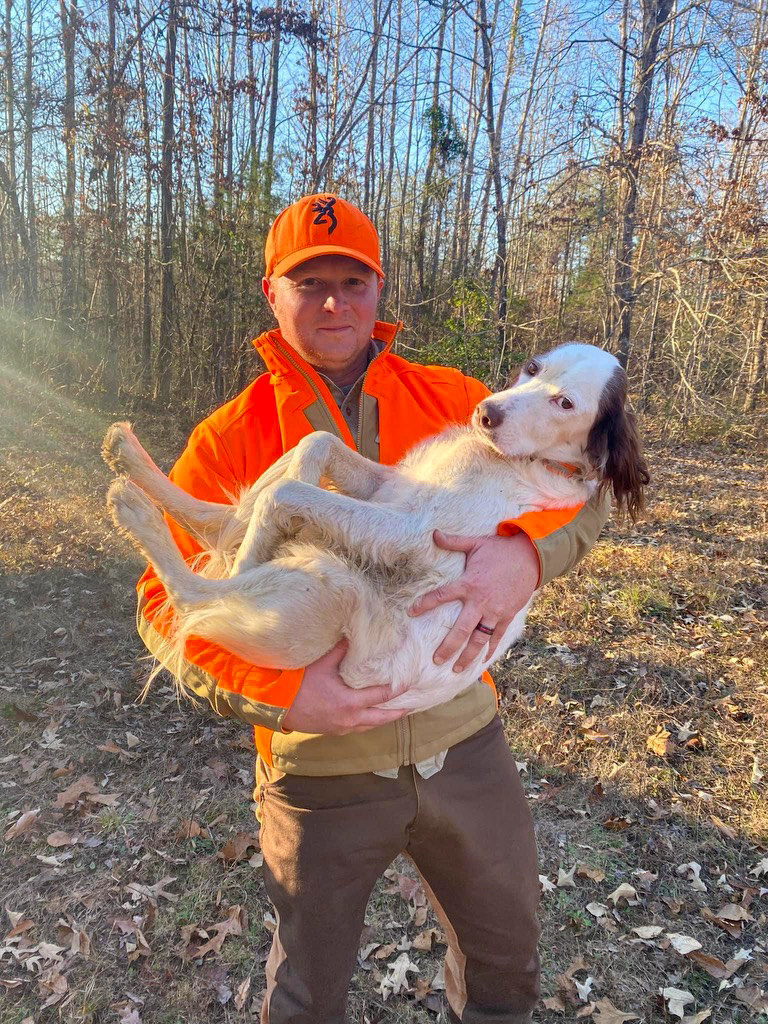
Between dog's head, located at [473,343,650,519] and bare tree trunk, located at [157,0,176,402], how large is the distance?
38.3ft

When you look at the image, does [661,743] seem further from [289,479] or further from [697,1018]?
[289,479]

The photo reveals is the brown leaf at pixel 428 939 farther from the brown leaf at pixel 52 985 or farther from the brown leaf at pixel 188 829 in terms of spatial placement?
Answer: the brown leaf at pixel 52 985

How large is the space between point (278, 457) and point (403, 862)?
2.78 meters

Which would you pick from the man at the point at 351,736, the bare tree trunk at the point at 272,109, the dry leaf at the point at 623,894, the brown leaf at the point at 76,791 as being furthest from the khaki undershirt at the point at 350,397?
the bare tree trunk at the point at 272,109

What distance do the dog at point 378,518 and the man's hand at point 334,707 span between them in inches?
1.6

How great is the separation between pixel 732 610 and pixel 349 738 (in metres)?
5.42

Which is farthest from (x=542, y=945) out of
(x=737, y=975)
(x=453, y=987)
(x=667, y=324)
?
(x=667, y=324)

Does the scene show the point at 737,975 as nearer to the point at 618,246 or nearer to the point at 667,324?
the point at 618,246

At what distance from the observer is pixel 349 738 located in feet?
6.56

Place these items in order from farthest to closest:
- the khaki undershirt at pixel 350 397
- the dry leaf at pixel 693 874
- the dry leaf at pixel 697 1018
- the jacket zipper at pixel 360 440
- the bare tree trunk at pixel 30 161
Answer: the bare tree trunk at pixel 30 161
the dry leaf at pixel 693 874
the dry leaf at pixel 697 1018
the khaki undershirt at pixel 350 397
the jacket zipper at pixel 360 440

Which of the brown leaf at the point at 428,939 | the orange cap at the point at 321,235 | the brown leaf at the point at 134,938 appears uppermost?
the orange cap at the point at 321,235

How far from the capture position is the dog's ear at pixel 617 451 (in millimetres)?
2398

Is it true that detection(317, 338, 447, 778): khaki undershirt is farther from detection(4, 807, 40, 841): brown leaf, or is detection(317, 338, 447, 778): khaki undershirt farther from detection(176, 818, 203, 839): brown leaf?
detection(4, 807, 40, 841): brown leaf

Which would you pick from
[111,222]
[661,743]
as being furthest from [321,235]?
[111,222]
